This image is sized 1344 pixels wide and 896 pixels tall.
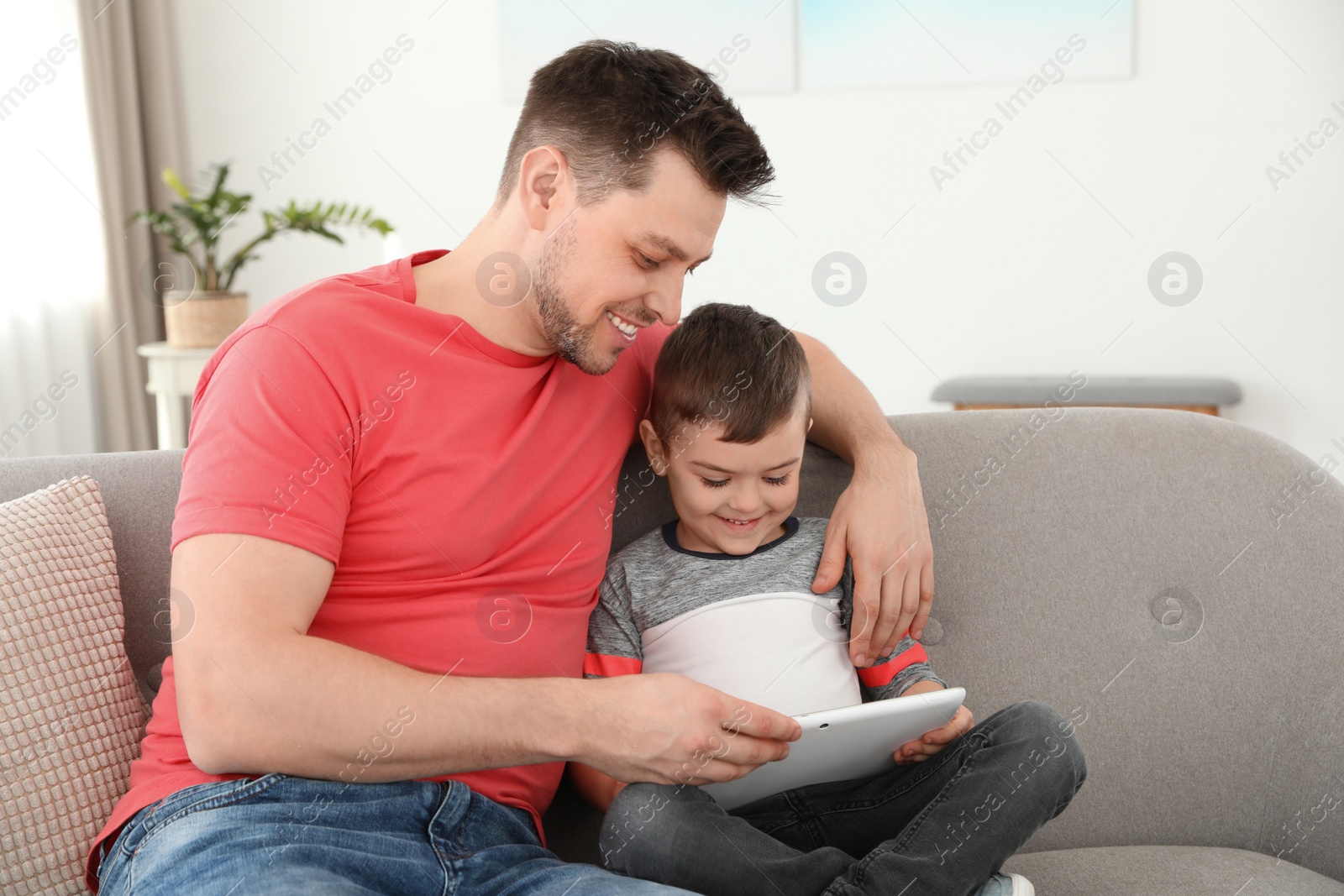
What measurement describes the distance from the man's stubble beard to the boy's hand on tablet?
1.71 ft

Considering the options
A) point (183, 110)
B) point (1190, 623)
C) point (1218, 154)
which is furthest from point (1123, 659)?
point (183, 110)

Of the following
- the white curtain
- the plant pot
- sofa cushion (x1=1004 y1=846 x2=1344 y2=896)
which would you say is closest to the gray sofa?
sofa cushion (x1=1004 y1=846 x2=1344 y2=896)

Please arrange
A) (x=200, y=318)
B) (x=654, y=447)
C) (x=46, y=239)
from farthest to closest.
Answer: (x=46, y=239)
(x=200, y=318)
(x=654, y=447)

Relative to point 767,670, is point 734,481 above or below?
above

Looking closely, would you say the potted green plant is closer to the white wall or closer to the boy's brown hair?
the white wall

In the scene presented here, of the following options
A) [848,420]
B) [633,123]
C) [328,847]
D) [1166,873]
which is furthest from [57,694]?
[1166,873]

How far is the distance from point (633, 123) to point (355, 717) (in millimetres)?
663

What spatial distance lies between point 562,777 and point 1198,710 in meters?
0.76

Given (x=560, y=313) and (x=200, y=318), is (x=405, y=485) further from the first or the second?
(x=200, y=318)

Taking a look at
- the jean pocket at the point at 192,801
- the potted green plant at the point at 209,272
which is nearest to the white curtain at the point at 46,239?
the potted green plant at the point at 209,272

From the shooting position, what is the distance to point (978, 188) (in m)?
3.22

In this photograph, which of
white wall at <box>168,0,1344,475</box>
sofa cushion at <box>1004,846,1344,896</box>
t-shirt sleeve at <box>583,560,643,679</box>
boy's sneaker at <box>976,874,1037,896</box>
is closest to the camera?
boy's sneaker at <box>976,874,1037,896</box>

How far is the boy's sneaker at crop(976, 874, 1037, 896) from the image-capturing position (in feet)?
3.18

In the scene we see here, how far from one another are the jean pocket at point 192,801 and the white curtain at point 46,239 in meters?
2.47
